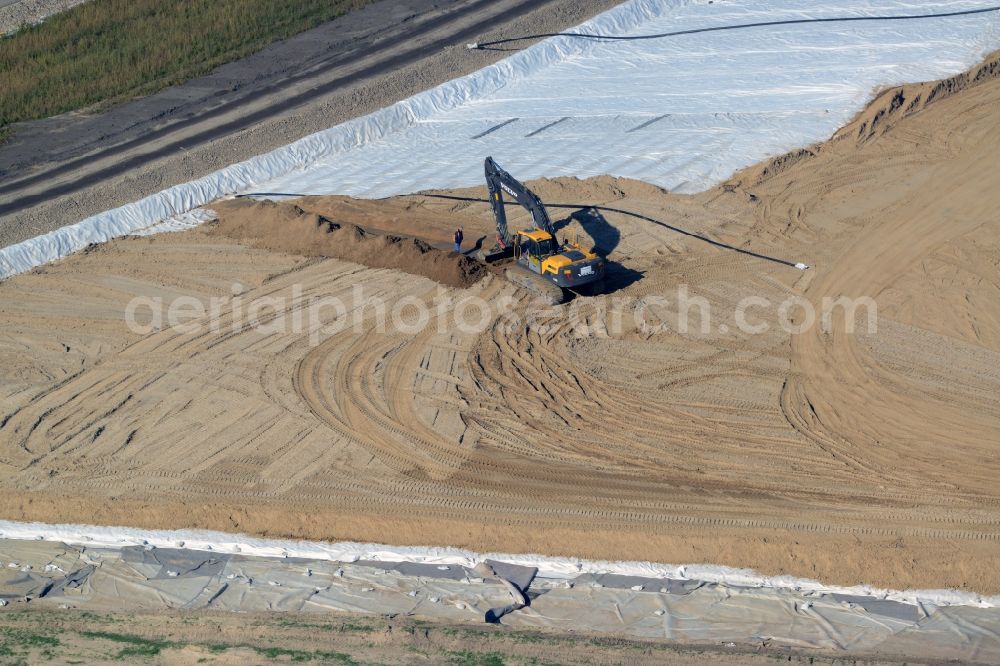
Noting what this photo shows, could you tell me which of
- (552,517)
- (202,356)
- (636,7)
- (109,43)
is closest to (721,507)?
(552,517)

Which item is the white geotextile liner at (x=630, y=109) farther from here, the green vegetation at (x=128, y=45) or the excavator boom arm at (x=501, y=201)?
the green vegetation at (x=128, y=45)

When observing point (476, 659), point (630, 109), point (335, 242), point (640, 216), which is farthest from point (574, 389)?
point (630, 109)

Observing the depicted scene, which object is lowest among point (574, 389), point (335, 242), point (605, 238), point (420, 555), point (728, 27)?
point (420, 555)

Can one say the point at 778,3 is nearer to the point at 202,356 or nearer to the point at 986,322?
the point at 986,322

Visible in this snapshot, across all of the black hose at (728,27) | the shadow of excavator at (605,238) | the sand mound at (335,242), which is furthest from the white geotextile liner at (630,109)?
the shadow of excavator at (605,238)

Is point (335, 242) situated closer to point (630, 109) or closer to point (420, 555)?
point (420, 555)

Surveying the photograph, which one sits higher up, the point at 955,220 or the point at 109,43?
the point at 109,43

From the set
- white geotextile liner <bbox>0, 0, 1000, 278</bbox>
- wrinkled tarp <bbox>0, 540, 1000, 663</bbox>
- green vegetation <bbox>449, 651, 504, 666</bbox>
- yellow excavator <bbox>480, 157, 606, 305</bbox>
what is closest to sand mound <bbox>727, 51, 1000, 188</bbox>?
white geotextile liner <bbox>0, 0, 1000, 278</bbox>
